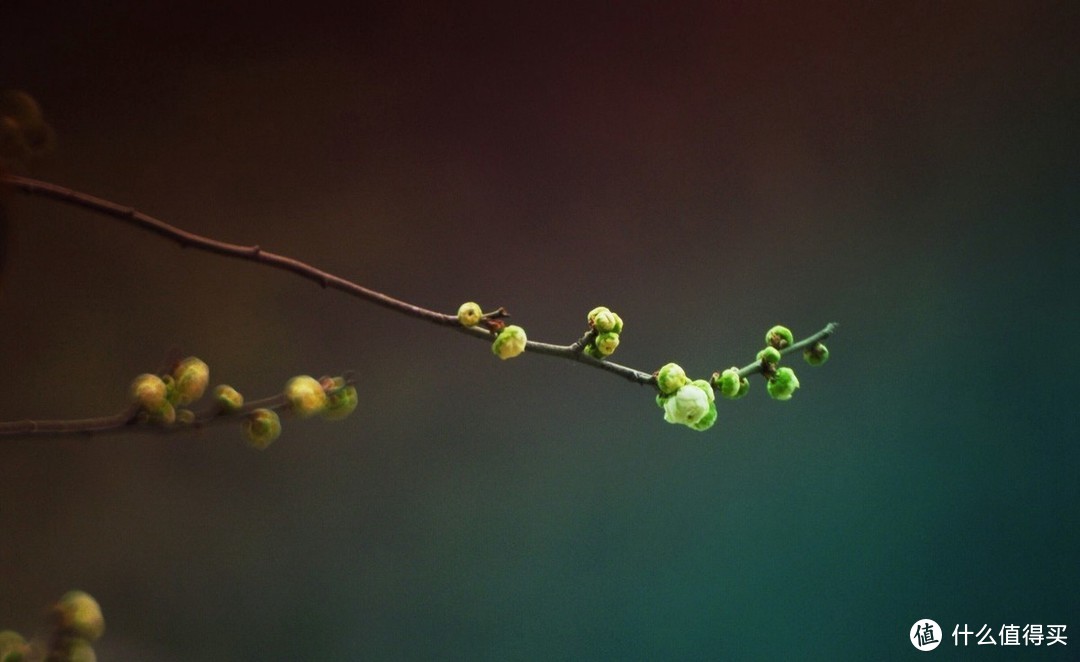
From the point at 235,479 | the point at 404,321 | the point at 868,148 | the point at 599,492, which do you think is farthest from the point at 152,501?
the point at 868,148

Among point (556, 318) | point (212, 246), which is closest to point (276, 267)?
point (212, 246)

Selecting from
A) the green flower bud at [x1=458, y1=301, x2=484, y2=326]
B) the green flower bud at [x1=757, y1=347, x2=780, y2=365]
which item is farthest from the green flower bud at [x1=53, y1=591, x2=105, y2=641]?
the green flower bud at [x1=757, y1=347, x2=780, y2=365]

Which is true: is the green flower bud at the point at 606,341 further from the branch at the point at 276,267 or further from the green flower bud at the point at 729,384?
the green flower bud at the point at 729,384

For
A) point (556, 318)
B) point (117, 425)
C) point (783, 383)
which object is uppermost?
point (556, 318)

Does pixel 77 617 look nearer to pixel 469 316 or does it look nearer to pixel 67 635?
pixel 67 635

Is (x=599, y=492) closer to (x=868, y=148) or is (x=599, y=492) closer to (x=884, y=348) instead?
(x=884, y=348)

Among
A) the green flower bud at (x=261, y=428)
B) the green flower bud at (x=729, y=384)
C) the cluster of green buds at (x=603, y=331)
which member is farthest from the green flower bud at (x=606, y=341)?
the green flower bud at (x=261, y=428)

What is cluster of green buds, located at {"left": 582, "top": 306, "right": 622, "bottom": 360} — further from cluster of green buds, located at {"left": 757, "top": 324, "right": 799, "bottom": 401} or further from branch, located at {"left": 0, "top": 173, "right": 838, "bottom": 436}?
cluster of green buds, located at {"left": 757, "top": 324, "right": 799, "bottom": 401}
